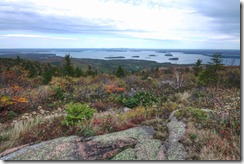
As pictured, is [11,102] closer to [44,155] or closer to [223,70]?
[44,155]

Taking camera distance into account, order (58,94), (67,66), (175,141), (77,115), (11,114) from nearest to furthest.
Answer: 1. (175,141)
2. (77,115)
3. (11,114)
4. (58,94)
5. (67,66)

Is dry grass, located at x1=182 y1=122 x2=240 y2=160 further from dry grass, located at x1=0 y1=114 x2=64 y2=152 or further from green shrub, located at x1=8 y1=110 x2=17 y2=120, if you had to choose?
green shrub, located at x1=8 y1=110 x2=17 y2=120

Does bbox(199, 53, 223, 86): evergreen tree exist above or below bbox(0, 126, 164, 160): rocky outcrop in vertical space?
above

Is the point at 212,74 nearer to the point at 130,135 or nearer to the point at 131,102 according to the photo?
the point at 131,102

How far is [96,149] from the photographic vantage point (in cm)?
373

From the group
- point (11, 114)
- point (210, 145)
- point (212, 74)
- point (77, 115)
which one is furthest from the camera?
point (212, 74)

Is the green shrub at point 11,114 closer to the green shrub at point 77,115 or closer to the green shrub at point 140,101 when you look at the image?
the green shrub at point 77,115

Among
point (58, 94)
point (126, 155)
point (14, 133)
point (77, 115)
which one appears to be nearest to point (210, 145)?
point (126, 155)

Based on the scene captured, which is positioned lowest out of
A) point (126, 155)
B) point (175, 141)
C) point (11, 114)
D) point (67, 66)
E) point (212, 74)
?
point (11, 114)

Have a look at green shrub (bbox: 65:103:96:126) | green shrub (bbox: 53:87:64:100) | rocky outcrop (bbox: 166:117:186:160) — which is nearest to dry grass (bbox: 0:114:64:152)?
green shrub (bbox: 65:103:96:126)

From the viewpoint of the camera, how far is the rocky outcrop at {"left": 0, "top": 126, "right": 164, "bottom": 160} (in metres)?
3.57

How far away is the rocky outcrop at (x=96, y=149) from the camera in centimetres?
357

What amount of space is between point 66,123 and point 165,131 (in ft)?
7.40

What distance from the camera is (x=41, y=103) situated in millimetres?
8703
